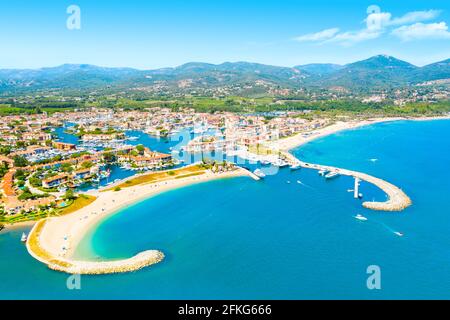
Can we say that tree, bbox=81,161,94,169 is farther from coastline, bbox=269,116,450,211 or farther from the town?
coastline, bbox=269,116,450,211

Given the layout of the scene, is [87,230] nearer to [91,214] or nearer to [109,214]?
[91,214]

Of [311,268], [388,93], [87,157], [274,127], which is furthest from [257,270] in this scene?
[388,93]

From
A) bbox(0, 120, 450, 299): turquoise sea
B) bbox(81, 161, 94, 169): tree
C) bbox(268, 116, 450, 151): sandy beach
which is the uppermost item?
bbox(268, 116, 450, 151): sandy beach

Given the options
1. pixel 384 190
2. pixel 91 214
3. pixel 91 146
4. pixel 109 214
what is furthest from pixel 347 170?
pixel 91 146

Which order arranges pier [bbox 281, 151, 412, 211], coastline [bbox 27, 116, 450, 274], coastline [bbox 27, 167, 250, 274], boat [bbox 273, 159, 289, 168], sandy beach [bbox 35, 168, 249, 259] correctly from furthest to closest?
boat [bbox 273, 159, 289, 168], pier [bbox 281, 151, 412, 211], sandy beach [bbox 35, 168, 249, 259], coastline [bbox 27, 116, 450, 274], coastline [bbox 27, 167, 250, 274]

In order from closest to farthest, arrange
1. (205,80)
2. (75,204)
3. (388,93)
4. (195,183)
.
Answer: (75,204) → (195,183) → (388,93) → (205,80)

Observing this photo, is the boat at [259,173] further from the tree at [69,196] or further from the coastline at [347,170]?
the tree at [69,196]

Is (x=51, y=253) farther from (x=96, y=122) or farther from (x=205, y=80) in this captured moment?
(x=205, y=80)

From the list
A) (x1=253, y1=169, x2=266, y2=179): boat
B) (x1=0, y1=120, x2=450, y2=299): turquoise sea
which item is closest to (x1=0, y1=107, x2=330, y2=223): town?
(x1=0, y1=120, x2=450, y2=299): turquoise sea
